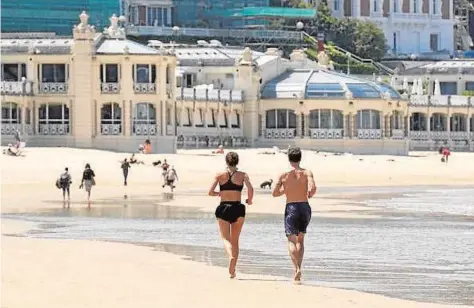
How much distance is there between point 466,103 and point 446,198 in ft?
185

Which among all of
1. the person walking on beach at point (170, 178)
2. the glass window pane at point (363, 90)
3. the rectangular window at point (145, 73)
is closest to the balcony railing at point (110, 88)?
the rectangular window at point (145, 73)

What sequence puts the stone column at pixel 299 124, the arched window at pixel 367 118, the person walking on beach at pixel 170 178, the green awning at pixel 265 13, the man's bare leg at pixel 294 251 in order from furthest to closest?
the green awning at pixel 265 13 < the arched window at pixel 367 118 < the stone column at pixel 299 124 < the person walking on beach at pixel 170 178 < the man's bare leg at pixel 294 251

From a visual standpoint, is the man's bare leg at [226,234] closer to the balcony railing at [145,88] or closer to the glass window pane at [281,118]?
the balcony railing at [145,88]

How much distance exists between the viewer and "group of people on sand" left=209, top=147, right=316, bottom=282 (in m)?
25.9

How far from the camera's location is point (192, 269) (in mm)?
28875

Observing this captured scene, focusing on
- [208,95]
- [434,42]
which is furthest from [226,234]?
[434,42]

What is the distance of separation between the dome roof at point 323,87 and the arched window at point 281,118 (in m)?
0.89

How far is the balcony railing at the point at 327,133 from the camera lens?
98.5 m

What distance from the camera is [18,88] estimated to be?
280ft

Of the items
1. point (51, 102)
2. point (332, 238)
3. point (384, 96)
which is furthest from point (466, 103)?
point (332, 238)

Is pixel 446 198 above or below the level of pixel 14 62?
below

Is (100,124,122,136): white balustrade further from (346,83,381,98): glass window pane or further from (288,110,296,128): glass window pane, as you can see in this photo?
(346,83,381,98): glass window pane

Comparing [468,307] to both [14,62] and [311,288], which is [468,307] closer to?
[311,288]

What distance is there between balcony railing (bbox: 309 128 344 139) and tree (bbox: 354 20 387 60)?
55573mm
